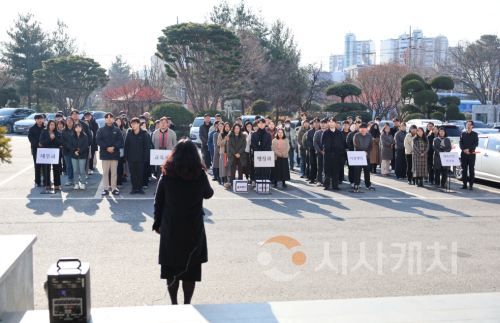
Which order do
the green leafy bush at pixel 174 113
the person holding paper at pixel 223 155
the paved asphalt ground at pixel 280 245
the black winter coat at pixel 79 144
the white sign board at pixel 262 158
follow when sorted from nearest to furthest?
1. the paved asphalt ground at pixel 280 245
2. the black winter coat at pixel 79 144
3. the white sign board at pixel 262 158
4. the person holding paper at pixel 223 155
5. the green leafy bush at pixel 174 113

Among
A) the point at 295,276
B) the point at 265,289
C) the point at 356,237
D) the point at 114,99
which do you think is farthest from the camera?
the point at 114,99

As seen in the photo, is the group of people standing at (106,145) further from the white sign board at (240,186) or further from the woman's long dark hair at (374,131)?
the woman's long dark hair at (374,131)

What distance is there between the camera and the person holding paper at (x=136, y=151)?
11.7 m

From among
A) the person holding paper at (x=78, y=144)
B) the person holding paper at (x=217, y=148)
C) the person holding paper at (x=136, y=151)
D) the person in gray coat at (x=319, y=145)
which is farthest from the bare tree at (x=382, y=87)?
the person holding paper at (x=78, y=144)

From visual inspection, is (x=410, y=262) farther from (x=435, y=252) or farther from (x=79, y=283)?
(x=79, y=283)

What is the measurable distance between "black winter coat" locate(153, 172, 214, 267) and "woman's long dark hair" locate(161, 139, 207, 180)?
79 millimetres

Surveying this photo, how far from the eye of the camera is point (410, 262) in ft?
21.9

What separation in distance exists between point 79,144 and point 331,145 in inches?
Answer: 277

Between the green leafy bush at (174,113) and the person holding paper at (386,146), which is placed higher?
the green leafy bush at (174,113)

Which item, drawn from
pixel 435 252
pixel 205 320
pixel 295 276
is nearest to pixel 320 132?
pixel 435 252

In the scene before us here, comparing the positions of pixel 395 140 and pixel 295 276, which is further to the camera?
pixel 395 140

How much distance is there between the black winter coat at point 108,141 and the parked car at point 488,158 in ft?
35.5

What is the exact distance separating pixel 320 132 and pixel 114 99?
29176 mm

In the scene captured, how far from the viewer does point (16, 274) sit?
4.34m
